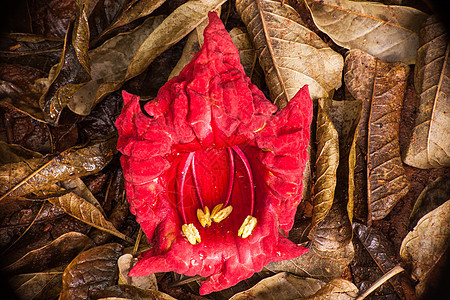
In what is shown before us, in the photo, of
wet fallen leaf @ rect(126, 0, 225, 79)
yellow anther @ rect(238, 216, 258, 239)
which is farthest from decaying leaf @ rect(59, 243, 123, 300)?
wet fallen leaf @ rect(126, 0, 225, 79)

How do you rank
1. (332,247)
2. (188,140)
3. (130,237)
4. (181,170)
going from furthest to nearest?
(130,237) → (332,247) → (181,170) → (188,140)

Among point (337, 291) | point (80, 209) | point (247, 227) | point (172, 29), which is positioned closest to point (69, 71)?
point (172, 29)

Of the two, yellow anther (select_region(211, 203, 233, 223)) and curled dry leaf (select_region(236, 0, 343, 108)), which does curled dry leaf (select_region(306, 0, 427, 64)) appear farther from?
yellow anther (select_region(211, 203, 233, 223))

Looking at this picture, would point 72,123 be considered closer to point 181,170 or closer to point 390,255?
point 181,170

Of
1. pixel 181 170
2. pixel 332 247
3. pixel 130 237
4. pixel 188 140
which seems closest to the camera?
pixel 188 140

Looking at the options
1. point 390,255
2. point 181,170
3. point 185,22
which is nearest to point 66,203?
point 181,170

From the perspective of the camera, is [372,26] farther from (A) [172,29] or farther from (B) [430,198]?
(A) [172,29]

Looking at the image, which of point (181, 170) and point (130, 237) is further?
point (130, 237)

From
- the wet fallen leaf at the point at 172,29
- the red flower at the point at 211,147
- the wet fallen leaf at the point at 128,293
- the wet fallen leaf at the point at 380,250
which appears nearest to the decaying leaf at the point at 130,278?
the wet fallen leaf at the point at 128,293

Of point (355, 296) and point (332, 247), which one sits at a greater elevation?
point (332, 247)
